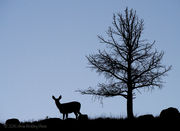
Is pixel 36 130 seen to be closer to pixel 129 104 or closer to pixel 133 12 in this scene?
pixel 129 104

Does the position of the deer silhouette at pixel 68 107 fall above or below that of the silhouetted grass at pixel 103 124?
above

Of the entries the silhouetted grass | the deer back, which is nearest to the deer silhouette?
the deer back

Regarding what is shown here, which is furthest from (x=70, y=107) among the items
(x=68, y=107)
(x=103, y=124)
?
(x=103, y=124)

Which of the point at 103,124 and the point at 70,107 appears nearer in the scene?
the point at 103,124

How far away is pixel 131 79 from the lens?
18.5 m

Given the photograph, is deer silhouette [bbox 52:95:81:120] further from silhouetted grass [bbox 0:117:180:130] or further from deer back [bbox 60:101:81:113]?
silhouetted grass [bbox 0:117:180:130]

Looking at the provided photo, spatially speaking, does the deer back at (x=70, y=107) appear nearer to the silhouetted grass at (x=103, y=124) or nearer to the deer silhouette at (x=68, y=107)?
→ the deer silhouette at (x=68, y=107)

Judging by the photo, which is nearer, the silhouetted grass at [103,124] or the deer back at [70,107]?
the silhouetted grass at [103,124]

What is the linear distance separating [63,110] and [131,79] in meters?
5.40

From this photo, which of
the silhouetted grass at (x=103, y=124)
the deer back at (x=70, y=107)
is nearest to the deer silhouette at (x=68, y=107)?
the deer back at (x=70, y=107)

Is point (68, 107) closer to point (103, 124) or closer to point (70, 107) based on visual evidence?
point (70, 107)

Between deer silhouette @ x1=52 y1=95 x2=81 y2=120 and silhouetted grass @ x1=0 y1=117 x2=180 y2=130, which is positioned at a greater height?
deer silhouette @ x1=52 y1=95 x2=81 y2=120

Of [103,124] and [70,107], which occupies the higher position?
[70,107]

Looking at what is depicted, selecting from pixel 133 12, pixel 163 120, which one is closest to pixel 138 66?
pixel 133 12
